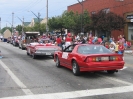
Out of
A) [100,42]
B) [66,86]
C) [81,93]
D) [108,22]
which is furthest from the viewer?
[108,22]

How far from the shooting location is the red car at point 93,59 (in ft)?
30.5

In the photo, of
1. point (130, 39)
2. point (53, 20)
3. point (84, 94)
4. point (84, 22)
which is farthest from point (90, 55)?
point (53, 20)

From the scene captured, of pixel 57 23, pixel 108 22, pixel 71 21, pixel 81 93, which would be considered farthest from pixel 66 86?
pixel 57 23

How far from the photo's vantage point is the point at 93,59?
9344mm

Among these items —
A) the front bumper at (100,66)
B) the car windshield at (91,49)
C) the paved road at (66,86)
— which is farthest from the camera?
the car windshield at (91,49)

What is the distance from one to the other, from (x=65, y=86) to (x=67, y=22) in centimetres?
3809

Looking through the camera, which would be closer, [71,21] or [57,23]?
[71,21]

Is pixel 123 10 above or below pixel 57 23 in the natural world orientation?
above

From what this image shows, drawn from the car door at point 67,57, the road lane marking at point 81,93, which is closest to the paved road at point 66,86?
the road lane marking at point 81,93

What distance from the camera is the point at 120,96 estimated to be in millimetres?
Result: 6703

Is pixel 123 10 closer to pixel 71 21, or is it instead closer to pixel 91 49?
pixel 71 21

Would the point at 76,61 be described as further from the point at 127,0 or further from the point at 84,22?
the point at 84,22

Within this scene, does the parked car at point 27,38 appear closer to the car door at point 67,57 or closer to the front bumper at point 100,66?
the car door at point 67,57

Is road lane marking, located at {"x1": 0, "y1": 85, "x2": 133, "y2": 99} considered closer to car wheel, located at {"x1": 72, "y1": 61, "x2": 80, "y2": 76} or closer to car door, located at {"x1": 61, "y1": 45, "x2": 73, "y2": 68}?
car wheel, located at {"x1": 72, "y1": 61, "x2": 80, "y2": 76}
